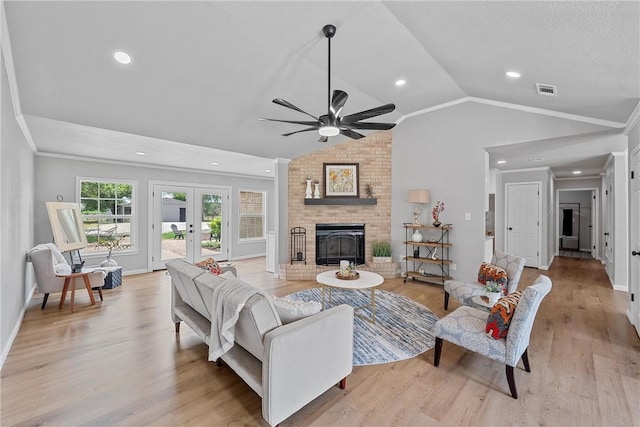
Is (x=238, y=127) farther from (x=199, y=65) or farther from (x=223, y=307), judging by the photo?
(x=223, y=307)

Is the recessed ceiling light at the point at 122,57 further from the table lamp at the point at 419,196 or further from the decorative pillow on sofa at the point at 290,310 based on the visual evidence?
the table lamp at the point at 419,196

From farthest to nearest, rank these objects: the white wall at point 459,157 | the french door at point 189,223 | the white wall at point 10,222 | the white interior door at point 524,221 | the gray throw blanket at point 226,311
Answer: the white interior door at point 524,221 → the french door at point 189,223 → the white wall at point 459,157 → the white wall at point 10,222 → the gray throw blanket at point 226,311

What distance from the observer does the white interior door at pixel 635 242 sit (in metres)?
3.10

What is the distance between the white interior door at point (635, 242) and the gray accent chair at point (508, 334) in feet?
6.23

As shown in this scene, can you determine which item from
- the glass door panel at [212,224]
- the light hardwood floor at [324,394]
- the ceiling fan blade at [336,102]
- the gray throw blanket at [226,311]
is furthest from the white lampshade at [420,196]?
the glass door panel at [212,224]

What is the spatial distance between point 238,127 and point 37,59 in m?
2.23

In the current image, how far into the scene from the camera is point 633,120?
3117mm

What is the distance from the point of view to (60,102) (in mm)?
3078

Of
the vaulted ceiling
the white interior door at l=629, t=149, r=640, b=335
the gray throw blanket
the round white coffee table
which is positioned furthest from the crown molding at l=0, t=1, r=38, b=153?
the white interior door at l=629, t=149, r=640, b=335

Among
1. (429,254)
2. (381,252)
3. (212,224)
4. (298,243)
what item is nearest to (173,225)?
(212,224)

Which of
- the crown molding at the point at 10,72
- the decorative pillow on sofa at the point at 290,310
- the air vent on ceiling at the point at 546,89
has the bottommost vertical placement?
the decorative pillow on sofa at the point at 290,310

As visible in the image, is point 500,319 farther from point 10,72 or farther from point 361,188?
point 10,72

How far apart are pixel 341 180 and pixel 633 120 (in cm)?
408

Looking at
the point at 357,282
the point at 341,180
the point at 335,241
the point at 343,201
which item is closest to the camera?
the point at 357,282
